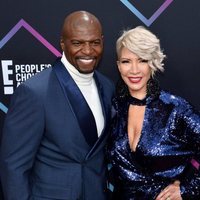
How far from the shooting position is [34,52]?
6.24 ft

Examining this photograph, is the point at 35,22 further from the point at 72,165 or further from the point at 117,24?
the point at 72,165

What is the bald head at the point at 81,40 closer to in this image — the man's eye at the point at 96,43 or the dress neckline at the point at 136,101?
the man's eye at the point at 96,43

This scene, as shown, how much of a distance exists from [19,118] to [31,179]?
0.88 ft

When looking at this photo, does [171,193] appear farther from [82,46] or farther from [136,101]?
[82,46]

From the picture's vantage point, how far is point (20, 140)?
1322mm

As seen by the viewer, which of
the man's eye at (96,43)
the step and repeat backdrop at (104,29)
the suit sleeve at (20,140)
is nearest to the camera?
the suit sleeve at (20,140)

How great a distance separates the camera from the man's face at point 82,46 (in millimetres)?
1374

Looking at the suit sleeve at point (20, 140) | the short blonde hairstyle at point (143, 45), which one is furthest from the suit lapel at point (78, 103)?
the short blonde hairstyle at point (143, 45)

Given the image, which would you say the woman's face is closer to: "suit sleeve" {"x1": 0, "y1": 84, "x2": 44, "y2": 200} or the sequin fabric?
the sequin fabric

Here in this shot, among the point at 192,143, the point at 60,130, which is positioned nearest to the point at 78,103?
the point at 60,130

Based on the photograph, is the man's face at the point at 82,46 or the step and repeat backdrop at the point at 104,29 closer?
the man's face at the point at 82,46

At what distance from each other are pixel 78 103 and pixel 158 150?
340mm

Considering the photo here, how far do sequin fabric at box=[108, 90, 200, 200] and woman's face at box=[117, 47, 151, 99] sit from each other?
70mm

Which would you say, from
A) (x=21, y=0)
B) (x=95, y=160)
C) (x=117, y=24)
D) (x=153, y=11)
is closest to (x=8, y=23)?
(x=21, y=0)
